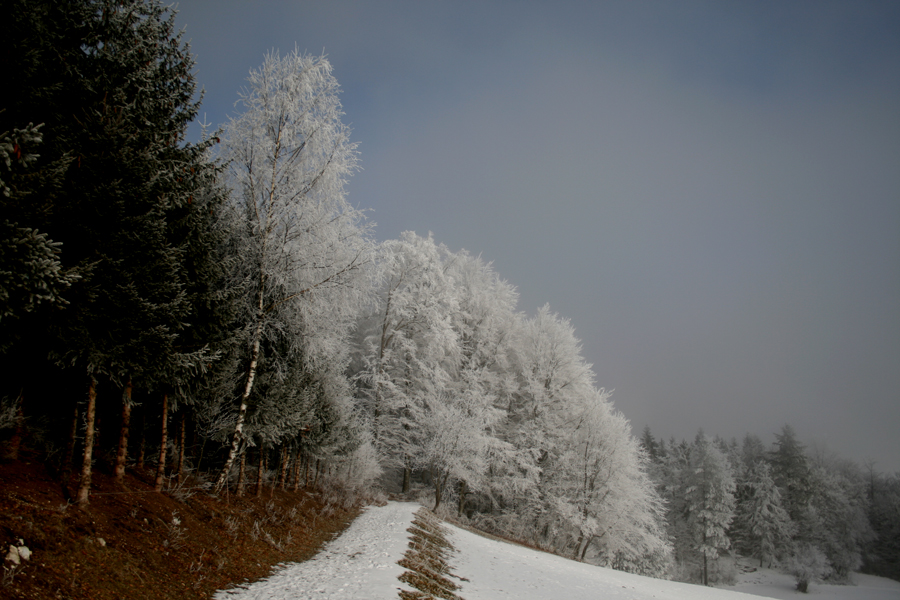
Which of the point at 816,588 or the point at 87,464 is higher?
the point at 87,464

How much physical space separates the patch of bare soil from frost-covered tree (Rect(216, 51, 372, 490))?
1817mm

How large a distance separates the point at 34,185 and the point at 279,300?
228 inches

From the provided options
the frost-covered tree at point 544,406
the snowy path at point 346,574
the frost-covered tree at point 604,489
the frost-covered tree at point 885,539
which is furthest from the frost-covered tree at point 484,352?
the frost-covered tree at point 885,539

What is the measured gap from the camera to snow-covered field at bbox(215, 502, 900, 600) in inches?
263

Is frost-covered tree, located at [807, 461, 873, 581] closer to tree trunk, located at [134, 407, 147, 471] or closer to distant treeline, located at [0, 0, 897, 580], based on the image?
distant treeline, located at [0, 0, 897, 580]

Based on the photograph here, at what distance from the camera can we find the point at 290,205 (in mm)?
10062

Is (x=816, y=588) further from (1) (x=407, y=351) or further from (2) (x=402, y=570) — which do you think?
(2) (x=402, y=570)

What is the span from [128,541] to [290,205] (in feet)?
23.7

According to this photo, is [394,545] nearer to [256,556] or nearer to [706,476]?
[256,556]

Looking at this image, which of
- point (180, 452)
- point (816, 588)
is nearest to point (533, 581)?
point (180, 452)

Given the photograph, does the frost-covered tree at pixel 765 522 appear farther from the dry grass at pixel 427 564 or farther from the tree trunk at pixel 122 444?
the tree trunk at pixel 122 444

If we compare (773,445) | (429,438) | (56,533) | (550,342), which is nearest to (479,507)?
(429,438)

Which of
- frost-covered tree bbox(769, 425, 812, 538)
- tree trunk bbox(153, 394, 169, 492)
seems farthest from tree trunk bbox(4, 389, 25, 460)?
frost-covered tree bbox(769, 425, 812, 538)

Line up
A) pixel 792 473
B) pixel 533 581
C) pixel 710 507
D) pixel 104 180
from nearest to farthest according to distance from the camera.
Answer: pixel 104 180 → pixel 533 581 → pixel 710 507 → pixel 792 473
